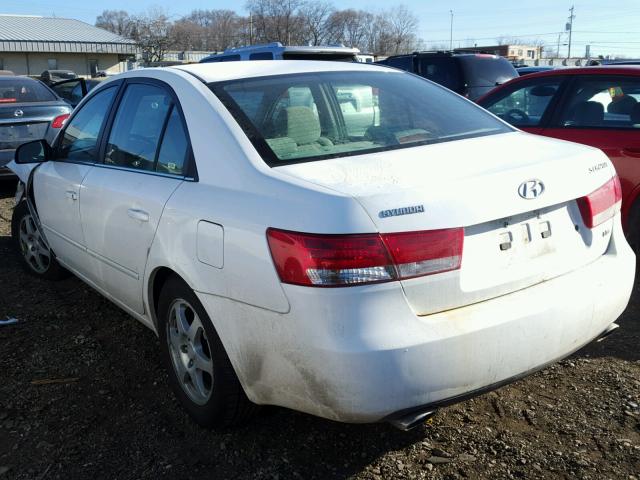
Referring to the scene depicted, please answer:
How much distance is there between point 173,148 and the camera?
3057 mm

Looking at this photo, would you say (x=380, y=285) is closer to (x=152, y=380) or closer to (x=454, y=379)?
(x=454, y=379)

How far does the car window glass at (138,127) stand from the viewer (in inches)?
128

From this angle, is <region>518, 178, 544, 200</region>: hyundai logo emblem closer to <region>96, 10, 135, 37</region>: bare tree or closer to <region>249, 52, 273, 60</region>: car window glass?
<region>249, 52, 273, 60</region>: car window glass

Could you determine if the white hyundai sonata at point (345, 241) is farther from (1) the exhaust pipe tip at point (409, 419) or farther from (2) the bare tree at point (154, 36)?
(2) the bare tree at point (154, 36)

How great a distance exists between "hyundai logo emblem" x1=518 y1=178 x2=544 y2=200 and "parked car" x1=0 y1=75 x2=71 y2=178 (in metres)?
7.03

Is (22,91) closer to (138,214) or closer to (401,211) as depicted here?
(138,214)

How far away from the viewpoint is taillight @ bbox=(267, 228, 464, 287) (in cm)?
217

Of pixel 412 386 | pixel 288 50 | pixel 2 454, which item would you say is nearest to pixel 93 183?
pixel 2 454

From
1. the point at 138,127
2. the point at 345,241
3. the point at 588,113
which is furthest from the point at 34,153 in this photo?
the point at 588,113

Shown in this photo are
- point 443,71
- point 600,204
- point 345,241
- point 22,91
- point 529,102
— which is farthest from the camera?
point 443,71

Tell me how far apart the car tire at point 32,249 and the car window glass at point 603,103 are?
4.12m

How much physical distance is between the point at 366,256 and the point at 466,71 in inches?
363

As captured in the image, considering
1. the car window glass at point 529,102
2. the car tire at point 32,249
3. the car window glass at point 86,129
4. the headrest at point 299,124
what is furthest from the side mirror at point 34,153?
the car window glass at point 529,102

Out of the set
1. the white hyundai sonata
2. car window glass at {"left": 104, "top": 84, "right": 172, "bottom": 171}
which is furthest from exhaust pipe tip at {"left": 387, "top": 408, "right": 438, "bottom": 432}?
car window glass at {"left": 104, "top": 84, "right": 172, "bottom": 171}
